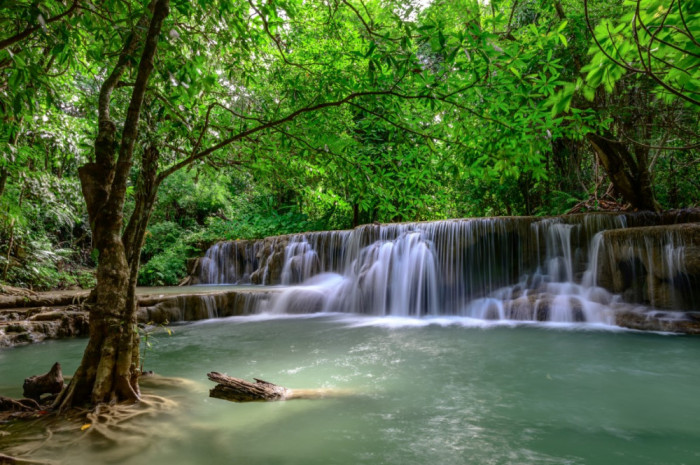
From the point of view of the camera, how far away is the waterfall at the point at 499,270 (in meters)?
7.68

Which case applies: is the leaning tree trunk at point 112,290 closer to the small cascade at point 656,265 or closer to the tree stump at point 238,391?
the tree stump at point 238,391

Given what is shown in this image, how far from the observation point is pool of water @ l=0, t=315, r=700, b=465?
266 cm

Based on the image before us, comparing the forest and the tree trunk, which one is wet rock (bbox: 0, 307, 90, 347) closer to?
the forest

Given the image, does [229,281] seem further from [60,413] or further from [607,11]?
[607,11]

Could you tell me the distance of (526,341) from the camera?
20.7 ft

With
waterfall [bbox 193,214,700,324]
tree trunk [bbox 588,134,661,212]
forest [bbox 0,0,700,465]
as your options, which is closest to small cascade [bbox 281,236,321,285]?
waterfall [bbox 193,214,700,324]

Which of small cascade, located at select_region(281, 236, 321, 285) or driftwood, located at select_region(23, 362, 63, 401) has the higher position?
small cascade, located at select_region(281, 236, 321, 285)

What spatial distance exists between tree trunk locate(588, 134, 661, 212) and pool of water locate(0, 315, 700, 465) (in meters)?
4.21

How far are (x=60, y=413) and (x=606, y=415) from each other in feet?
14.4

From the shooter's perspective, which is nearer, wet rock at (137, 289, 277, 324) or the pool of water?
the pool of water

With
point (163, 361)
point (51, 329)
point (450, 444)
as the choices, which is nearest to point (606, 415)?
point (450, 444)

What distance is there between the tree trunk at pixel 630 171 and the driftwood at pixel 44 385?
1062cm

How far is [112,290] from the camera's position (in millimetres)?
3037

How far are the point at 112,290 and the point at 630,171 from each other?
10.8 m
